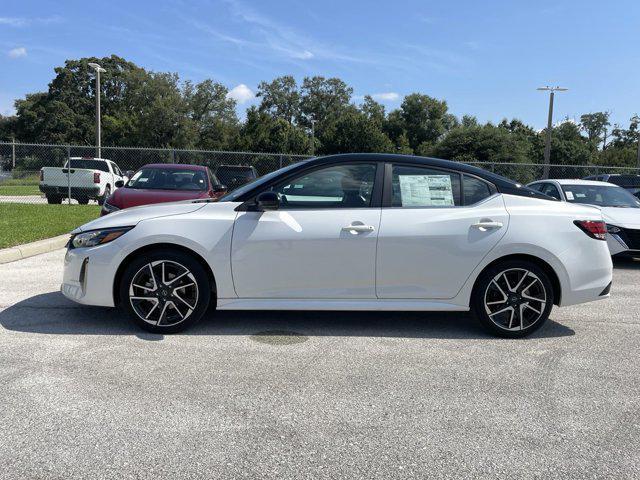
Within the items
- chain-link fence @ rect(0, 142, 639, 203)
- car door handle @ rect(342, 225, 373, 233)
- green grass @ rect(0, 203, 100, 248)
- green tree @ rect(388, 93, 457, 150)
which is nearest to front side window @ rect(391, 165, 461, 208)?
car door handle @ rect(342, 225, 373, 233)

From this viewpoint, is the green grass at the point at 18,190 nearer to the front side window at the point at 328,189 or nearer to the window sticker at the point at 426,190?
the front side window at the point at 328,189

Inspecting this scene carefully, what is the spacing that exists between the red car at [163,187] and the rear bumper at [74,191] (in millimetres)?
9655

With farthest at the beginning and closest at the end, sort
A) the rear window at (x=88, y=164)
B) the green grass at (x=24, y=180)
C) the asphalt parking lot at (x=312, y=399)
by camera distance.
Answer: the green grass at (x=24, y=180) < the rear window at (x=88, y=164) < the asphalt parking lot at (x=312, y=399)

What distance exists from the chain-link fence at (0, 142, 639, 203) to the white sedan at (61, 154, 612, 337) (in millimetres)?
9133

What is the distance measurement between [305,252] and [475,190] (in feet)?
5.45

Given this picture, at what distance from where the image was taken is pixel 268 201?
4520mm

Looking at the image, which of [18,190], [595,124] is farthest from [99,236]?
[595,124]

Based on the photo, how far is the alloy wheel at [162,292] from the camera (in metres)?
4.58

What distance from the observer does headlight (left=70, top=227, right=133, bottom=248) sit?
15.1ft

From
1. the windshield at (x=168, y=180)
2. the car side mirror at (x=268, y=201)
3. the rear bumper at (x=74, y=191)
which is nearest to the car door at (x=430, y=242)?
the car side mirror at (x=268, y=201)

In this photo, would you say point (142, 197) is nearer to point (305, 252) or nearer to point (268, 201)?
point (268, 201)

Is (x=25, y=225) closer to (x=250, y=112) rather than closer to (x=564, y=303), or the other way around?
(x=564, y=303)

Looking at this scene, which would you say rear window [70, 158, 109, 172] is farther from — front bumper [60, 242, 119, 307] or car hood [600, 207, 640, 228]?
car hood [600, 207, 640, 228]

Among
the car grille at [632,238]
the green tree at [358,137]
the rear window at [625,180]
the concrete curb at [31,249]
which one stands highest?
the green tree at [358,137]
